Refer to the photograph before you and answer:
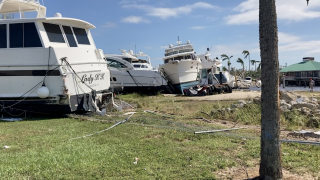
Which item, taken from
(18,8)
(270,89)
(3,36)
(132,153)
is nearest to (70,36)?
(3,36)

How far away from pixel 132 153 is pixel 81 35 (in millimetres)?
7740

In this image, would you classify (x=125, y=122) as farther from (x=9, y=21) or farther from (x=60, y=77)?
(x=9, y=21)

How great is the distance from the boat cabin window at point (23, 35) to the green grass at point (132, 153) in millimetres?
3505

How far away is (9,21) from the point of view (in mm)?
10000

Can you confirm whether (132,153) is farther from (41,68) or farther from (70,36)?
(70,36)

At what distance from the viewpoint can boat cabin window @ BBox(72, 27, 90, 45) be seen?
11.3m

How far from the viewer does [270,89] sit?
3.72m

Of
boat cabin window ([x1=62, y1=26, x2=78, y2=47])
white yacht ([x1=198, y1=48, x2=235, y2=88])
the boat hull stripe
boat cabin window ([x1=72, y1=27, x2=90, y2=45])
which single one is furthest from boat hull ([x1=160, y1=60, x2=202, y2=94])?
the boat hull stripe

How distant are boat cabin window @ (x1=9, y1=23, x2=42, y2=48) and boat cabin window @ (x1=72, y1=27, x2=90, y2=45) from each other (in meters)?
1.75

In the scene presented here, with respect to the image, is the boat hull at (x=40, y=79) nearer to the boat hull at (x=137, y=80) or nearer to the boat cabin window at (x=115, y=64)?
the boat hull at (x=137, y=80)

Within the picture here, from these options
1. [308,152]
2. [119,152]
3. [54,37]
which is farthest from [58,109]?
[308,152]

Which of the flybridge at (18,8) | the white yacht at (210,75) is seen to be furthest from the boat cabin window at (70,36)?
the white yacht at (210,75)

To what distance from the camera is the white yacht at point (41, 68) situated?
976 centimetres

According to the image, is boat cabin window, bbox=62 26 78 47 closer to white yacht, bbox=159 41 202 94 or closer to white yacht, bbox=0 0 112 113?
white yacht, bbox=0 0 112 113
